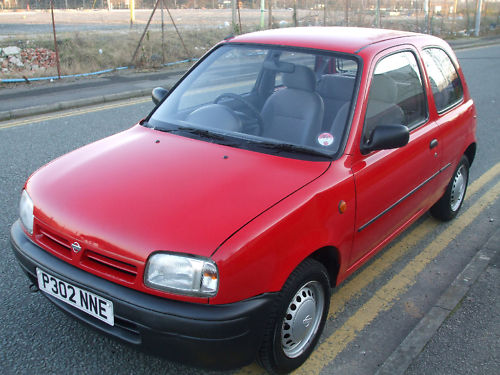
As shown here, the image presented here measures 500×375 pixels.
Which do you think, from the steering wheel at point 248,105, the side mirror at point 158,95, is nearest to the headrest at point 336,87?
the steering wheel at point 248,105

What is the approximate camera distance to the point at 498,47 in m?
24.1

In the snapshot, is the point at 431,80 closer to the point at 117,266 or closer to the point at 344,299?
the point at 344,299

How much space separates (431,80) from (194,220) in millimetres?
2555

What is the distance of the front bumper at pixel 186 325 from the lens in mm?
2264

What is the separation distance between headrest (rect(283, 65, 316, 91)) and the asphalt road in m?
1.45

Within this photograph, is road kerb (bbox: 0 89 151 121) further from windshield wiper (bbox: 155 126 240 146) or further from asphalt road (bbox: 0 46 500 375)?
windshield wiper (bbox: 155 126 240 146)

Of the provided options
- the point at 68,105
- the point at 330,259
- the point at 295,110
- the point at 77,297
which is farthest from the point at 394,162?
the point at 68,105

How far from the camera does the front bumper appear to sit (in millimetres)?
2264

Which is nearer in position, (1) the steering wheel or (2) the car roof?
(1) the steering wheel

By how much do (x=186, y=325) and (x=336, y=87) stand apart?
72.7 inches

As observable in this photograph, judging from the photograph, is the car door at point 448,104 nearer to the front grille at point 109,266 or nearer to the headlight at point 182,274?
the headlight at point 182,274

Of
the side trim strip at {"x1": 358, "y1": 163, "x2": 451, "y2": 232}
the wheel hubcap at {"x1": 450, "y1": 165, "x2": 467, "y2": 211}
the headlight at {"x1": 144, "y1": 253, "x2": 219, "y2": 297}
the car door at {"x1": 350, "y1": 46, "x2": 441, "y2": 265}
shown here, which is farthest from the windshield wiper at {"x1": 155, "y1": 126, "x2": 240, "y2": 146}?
the wheel hubcap at {"x1": 450, "y1": 165, "x2": 467, "y2": 211}

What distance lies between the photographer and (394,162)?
3400 mm

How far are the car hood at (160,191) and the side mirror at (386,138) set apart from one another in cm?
37
